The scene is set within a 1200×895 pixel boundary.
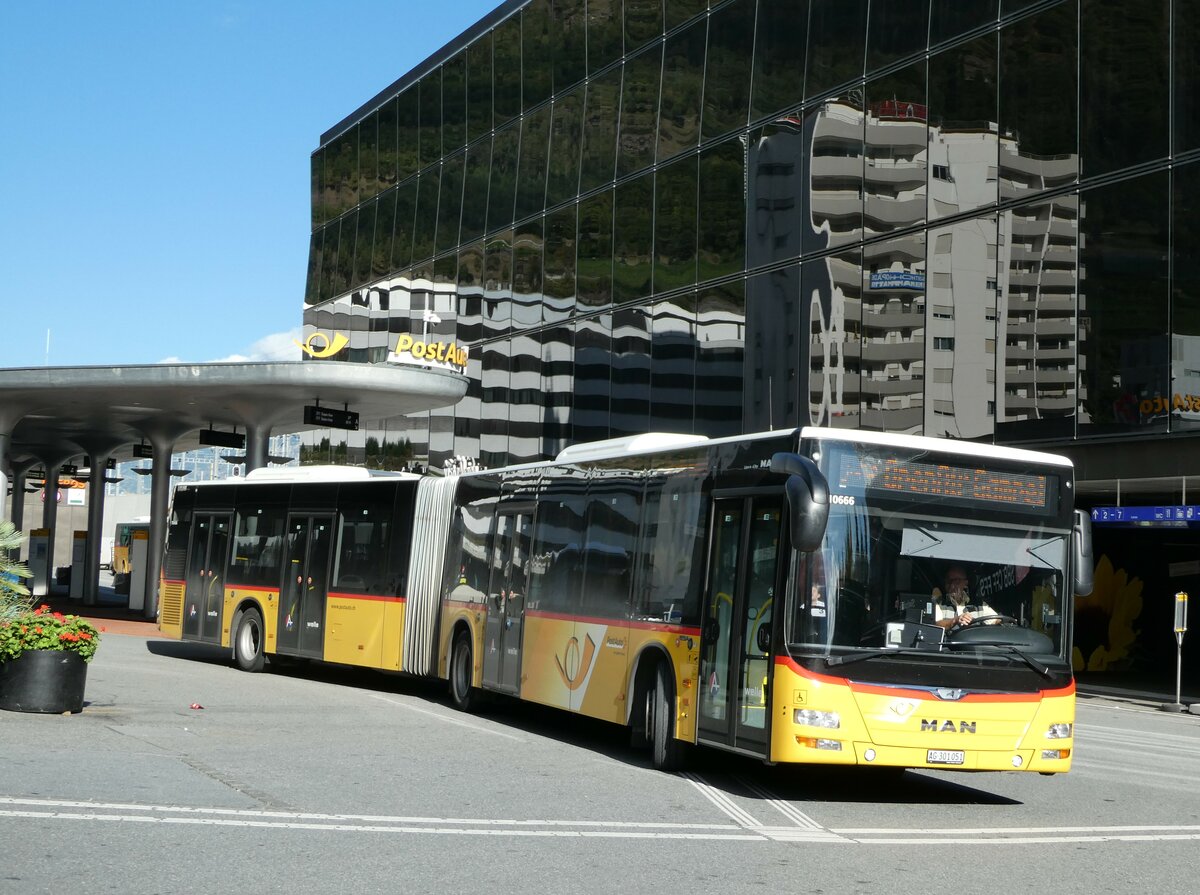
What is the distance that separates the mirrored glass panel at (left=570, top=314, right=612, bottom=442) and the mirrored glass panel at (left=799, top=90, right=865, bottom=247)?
28.1 ft

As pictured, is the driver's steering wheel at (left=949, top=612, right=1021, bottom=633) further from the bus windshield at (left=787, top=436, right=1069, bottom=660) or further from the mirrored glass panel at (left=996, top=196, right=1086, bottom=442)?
the mirrored glass panel at (left=996, top=196, right=1086, bottom=442)

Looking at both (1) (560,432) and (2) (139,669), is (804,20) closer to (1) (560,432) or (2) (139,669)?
(1) (560,432)

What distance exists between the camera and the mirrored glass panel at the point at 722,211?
33.4m

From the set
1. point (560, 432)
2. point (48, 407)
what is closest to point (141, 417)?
point (48, 407)

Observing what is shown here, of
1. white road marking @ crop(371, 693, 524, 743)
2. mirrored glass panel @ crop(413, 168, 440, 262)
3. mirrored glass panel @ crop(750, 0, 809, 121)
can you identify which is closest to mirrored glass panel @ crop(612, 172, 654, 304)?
mirrored glass panel @ crop(750, 0, 809, 121)

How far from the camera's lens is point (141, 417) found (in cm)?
3847

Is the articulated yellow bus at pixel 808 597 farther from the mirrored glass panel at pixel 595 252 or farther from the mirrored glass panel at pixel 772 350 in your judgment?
the mirrored glass panel at pixel 595 252

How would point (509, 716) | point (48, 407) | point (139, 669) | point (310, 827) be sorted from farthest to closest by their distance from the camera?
1. point (48, 407)
2. point (139, 669)
3. point (509, 716)
4. point (310, 827)

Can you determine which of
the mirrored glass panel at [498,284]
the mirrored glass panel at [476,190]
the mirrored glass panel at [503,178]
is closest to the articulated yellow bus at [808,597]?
the mirrored glass panel at [498,284]

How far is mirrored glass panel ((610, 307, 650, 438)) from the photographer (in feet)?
121

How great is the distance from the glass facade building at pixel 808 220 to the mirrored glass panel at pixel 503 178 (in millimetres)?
117

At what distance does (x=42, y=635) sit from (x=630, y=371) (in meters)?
23.8

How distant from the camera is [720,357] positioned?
33844mm

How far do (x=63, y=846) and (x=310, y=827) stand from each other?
1568 mm
